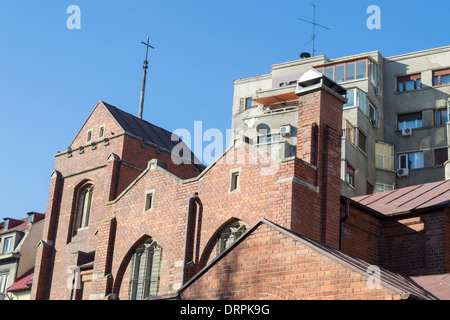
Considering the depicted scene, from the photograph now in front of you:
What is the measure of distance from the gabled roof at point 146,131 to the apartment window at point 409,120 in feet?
53.1

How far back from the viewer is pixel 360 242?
2127 centimetres

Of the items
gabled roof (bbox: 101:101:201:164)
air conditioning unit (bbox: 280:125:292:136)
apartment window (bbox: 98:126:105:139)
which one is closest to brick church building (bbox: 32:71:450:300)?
apartment window (bbox: 98:126:105:139)

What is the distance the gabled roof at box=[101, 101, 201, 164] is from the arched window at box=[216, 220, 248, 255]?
47.2 feet

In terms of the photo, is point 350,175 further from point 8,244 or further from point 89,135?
point 8,244

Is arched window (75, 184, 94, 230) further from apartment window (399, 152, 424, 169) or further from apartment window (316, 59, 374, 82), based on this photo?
apartment window (399, 152, 424, 169)

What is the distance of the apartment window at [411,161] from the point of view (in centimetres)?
4566

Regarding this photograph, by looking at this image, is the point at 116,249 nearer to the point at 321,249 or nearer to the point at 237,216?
the point at 237,216

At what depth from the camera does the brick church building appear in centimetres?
1355

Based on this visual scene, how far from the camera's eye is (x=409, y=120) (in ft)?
154

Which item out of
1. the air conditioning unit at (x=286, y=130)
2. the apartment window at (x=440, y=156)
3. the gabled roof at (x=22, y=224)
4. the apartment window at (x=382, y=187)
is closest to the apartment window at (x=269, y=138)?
the air conditioning unit at (x=286, y=130)
